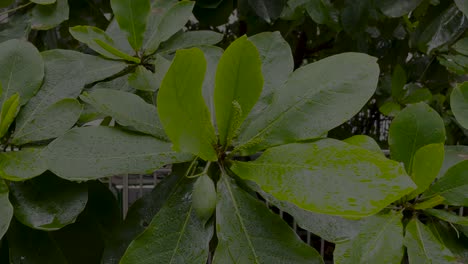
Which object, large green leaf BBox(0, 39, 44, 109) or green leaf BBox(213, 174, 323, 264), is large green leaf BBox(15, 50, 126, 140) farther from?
green leaf BBox(213, 174, 323, 264)

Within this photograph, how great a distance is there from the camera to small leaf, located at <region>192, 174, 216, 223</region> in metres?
0.39

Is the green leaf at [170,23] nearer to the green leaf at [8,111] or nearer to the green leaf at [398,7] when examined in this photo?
the green leaf at [8,111]

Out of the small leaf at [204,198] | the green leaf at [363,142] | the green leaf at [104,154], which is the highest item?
the green leaf at [363,142]

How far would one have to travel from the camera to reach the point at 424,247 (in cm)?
46

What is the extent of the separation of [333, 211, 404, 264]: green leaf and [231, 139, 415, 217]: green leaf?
118mm

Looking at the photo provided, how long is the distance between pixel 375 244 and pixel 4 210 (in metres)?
0.34

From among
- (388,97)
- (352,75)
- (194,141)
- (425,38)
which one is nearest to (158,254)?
(194,141)

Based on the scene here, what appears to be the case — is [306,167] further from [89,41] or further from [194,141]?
[89,41]

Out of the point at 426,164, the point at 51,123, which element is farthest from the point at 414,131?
the point at 51,123

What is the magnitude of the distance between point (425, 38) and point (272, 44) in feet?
1.85

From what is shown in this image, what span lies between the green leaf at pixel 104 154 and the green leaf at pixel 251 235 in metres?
0.06

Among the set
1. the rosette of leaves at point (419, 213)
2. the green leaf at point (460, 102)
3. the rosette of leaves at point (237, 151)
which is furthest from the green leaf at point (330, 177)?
the green leaf at point (460, 102)

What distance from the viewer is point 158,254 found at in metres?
0.39

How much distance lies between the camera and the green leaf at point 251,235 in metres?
0.38
